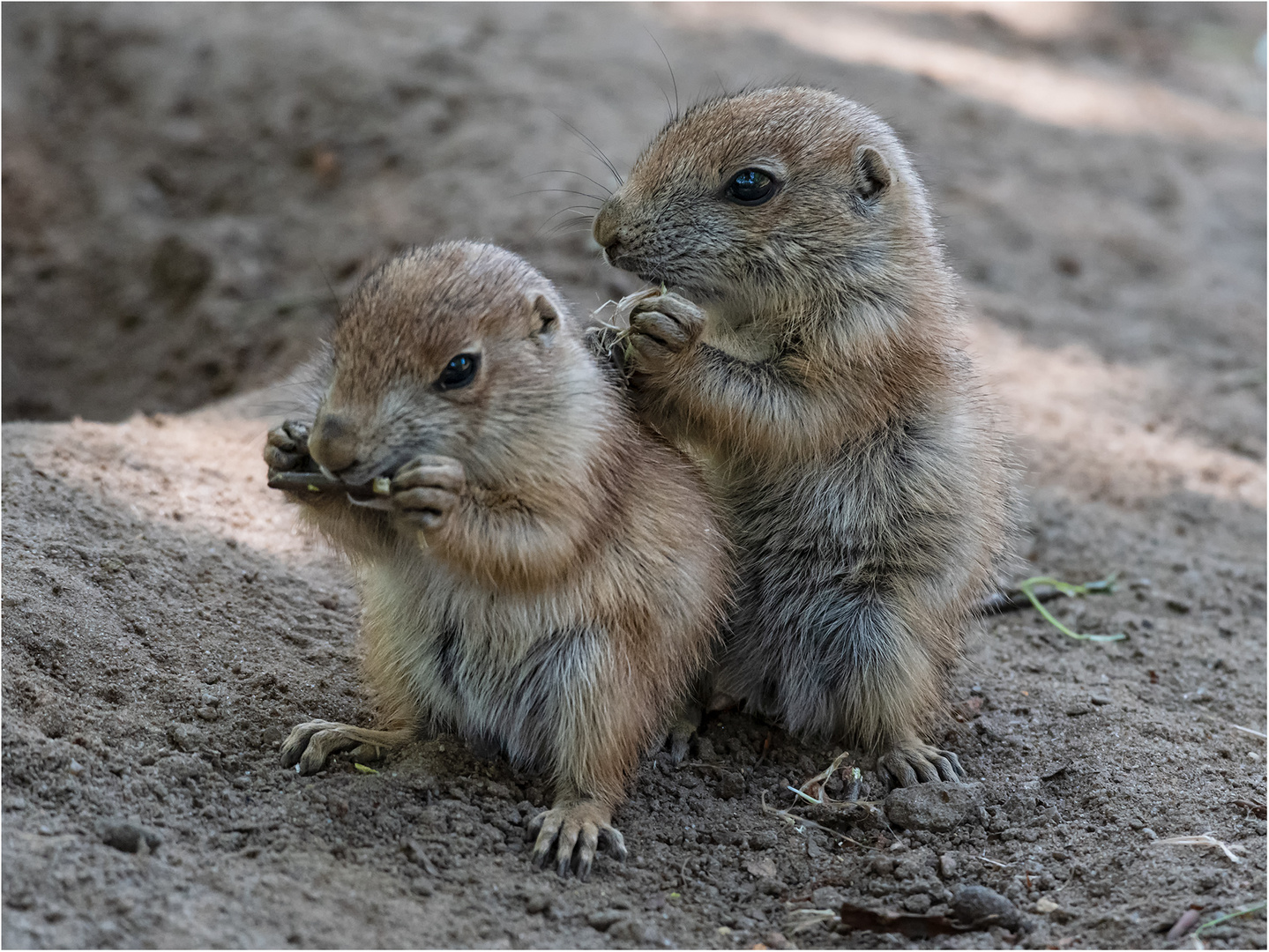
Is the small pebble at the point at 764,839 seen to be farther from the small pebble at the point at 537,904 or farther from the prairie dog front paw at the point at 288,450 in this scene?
the prairie dog front paw at the point at 288,450

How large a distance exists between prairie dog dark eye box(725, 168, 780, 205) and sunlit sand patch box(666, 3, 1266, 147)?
7088mm

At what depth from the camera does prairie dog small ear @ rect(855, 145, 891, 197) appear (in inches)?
182

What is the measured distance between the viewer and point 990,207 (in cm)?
973

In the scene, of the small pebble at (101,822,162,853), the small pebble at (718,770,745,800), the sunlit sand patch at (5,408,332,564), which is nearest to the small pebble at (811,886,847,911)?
the small pebble at (718,770,745,800)

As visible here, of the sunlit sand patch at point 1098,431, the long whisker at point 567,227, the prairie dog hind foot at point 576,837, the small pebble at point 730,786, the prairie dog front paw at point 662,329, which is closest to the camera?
the prairie dog hind foot at point 576,837

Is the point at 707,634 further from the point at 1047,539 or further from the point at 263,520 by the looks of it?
the point at 1047,539

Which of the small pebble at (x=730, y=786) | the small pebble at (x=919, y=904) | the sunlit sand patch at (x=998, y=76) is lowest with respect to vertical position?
the small pebble at (x=730, y=786)

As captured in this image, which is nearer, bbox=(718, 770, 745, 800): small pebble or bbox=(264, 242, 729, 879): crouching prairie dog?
bbox=(264, 242, 729, 879): crouching prairie dog

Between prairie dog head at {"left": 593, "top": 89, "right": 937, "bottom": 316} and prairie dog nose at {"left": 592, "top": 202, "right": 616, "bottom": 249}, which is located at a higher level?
prairie dog head at {"left": 593, "top": 89, "right": 937, "bottom": 316}

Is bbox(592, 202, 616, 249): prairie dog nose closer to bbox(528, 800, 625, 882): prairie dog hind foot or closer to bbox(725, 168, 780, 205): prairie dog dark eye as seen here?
bbox(725, 168, 780, 205): prairie dog dark eye

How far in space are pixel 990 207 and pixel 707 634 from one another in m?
6.65

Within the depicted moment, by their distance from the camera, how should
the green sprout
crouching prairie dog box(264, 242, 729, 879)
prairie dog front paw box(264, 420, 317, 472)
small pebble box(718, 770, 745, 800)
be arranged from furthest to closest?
the green sprout → small pebble box(718, 770, 745, 800) → prairie dog front paw box(264, 420, 317, 472) → crouching prairie dog box(264, 242, 729, 879)

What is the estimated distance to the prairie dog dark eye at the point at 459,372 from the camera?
3.48 meters

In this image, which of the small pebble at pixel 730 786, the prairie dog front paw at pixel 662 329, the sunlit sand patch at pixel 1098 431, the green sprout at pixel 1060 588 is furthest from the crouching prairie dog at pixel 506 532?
the sunlit sand patch at pixel 1098 431
